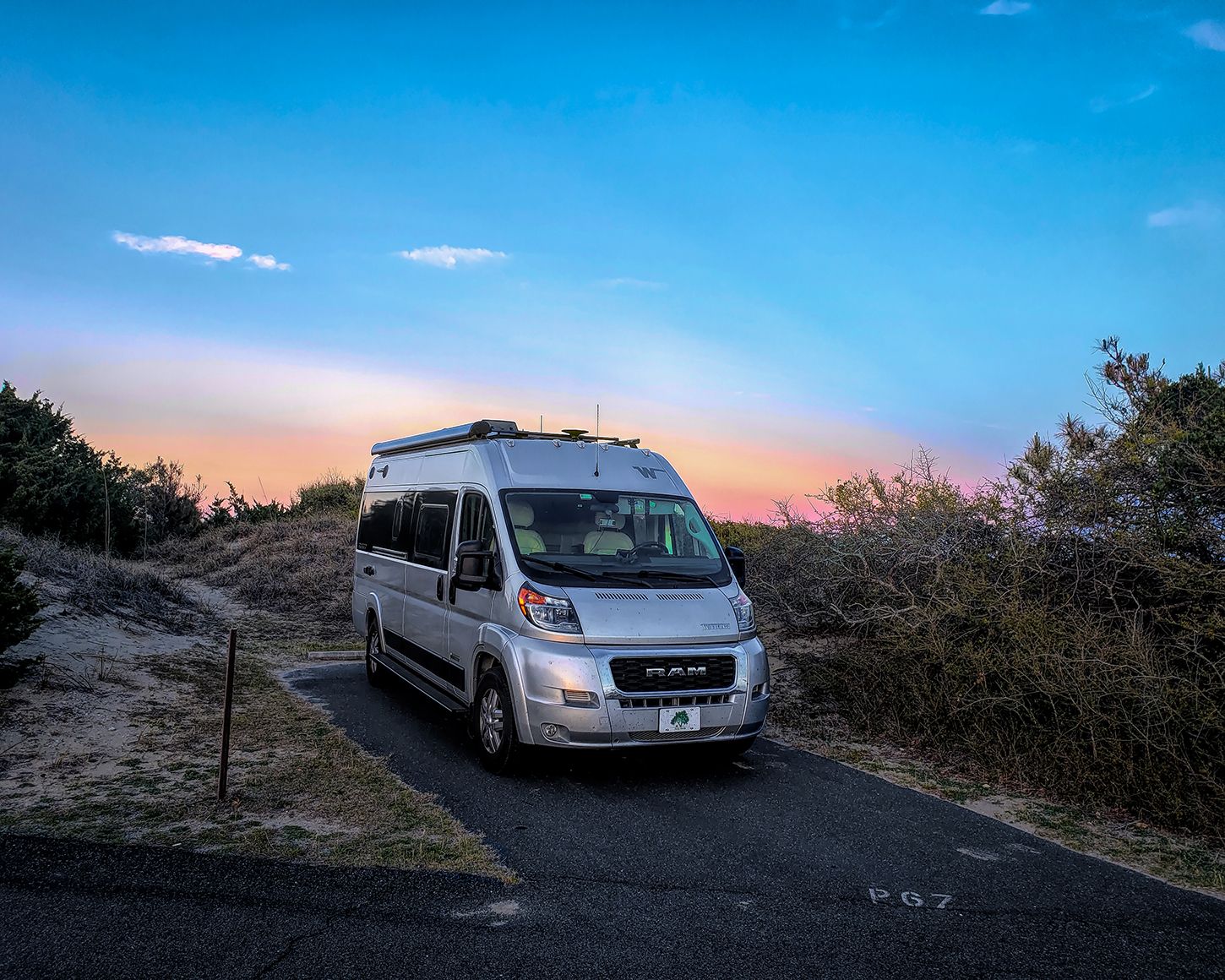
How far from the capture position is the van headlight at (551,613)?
688 centimetres

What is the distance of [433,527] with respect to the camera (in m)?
9.17

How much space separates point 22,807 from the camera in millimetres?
6219

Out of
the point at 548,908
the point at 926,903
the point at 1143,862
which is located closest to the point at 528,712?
the point at 548,908

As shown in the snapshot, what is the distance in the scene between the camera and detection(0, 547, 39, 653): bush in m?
8.41

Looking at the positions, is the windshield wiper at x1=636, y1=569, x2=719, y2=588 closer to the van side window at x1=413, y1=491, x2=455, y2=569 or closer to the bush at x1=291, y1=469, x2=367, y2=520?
the van side window at x1=413, y1=491, x2=455, y2=569

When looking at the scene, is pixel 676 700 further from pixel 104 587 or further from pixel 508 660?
pixel 104 587

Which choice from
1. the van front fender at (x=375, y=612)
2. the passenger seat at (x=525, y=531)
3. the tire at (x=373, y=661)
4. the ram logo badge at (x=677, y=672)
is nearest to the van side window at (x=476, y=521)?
the passenger seat at (x=525, y=531)

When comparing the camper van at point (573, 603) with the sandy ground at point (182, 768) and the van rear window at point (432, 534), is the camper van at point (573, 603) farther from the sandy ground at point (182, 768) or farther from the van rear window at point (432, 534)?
the sandy ground at point (182, 768)

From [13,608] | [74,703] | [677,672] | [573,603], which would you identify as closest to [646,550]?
[573,603]

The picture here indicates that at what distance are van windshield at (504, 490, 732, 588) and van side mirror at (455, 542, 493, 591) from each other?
29 centimetres

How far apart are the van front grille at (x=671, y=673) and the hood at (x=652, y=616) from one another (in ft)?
0.48

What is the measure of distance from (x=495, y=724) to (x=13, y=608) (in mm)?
4815

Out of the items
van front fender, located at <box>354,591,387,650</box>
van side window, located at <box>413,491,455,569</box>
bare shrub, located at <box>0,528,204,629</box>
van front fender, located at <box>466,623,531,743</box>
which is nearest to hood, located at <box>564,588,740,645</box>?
van front fender, located at <box>466,623,531,743</box>

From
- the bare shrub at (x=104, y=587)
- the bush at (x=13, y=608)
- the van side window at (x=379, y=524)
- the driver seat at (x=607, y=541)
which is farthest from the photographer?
the bare shrub at (x=104, y=587)
